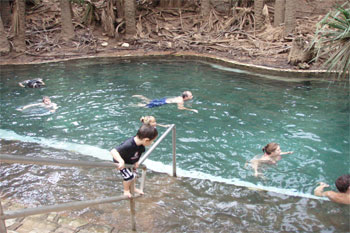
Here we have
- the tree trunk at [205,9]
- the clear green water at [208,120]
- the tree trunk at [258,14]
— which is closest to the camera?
the clear green water at [208,120]

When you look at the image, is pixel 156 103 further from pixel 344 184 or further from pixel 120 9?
pixel 120 9

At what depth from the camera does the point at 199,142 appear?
6.75 meters

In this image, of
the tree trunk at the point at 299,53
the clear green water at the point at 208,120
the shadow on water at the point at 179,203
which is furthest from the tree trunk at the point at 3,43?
the tree trunk at the point at 299,53

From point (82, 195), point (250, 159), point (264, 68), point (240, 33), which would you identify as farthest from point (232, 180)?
point (240, 33)

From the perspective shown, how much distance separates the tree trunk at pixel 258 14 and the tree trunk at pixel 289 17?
1.98 metres

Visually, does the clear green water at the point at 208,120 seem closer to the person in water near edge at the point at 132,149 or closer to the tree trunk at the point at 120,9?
the person in water near edge at the point at 132,149

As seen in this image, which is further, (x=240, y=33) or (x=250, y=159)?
(x=240, y=33)

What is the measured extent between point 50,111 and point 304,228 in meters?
6.85

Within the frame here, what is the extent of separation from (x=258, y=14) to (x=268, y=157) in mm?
12012

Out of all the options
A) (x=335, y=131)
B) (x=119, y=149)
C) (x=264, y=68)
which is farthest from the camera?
(x=264, y=68)

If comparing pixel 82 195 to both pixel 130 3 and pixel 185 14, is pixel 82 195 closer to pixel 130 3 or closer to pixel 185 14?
pixel 130 3

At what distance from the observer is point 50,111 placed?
834 cm

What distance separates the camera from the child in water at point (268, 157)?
5.44 m

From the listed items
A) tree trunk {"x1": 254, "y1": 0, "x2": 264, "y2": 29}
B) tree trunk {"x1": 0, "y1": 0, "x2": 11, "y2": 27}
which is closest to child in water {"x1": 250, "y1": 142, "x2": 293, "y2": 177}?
tree trunk {"x1": 254, "y1": 0, "x2": 264, "y2": 29}
